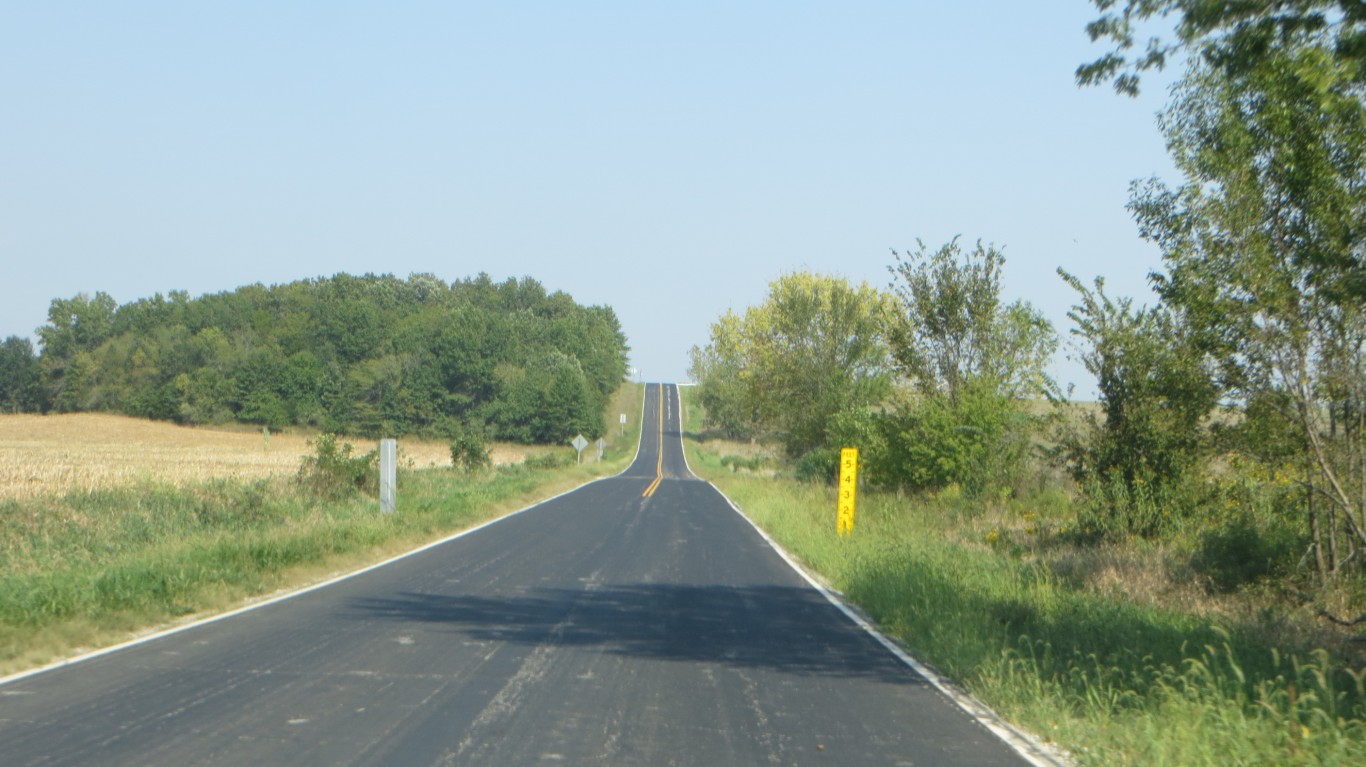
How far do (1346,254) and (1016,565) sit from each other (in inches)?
363

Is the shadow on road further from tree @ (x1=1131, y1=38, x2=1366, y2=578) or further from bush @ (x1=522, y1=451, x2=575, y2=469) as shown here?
bush @ (x1=522, y1=451, x2=575, y2=469)

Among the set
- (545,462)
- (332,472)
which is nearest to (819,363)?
(545,462)

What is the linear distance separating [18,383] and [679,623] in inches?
4771

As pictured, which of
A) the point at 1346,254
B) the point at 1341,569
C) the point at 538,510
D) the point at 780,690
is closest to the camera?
the point at 780,690

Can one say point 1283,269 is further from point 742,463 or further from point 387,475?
point 742,463

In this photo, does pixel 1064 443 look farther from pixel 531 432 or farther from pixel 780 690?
pixel 531 432

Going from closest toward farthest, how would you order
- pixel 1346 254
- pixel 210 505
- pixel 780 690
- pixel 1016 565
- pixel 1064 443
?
pixel 780 690
pixel 1346 254
pixel 1016 565
pixel 1064 443
pixel 210 505

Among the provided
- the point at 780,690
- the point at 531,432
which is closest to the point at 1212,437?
the point at 780,690

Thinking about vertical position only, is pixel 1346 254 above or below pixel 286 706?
above

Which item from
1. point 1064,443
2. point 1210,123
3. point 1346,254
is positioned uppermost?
point 1210,123

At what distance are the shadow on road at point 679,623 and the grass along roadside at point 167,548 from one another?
7.15 feet

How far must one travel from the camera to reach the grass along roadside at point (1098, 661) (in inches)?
287

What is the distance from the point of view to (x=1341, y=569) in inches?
545

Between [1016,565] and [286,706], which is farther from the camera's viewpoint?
[1016,565]
